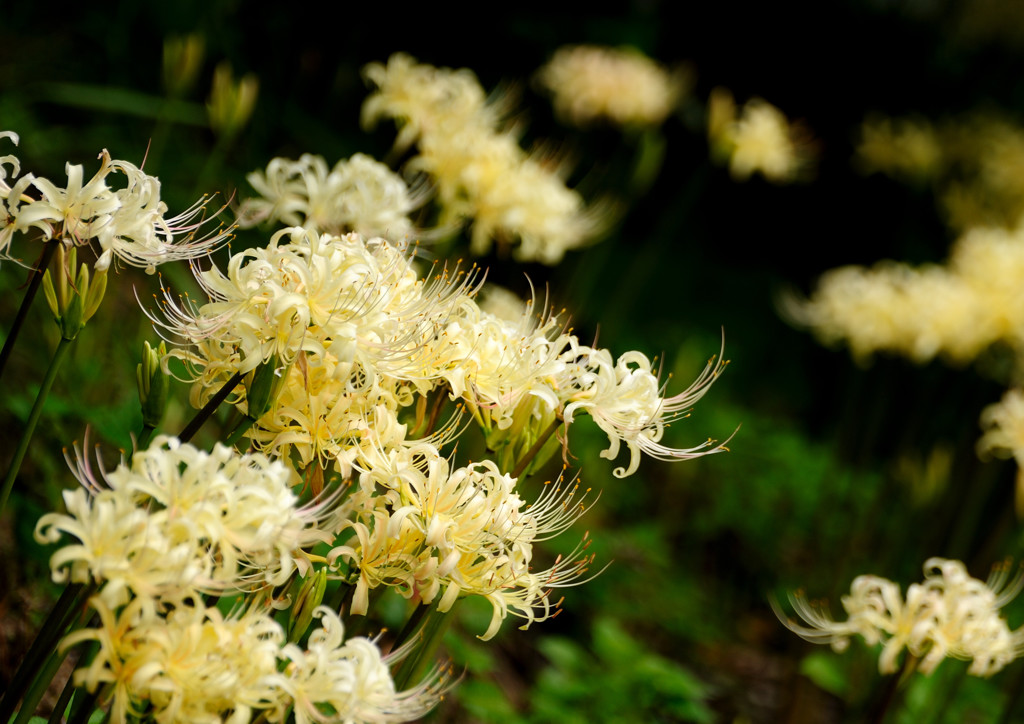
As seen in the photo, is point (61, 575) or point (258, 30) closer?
point (61, 575)

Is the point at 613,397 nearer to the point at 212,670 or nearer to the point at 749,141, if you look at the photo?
the point at 212,670

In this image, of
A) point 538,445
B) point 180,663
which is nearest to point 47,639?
point 180,663

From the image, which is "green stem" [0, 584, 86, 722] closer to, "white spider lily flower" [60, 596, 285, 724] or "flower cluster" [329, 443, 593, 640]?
"white spider lily flower" [60, 596, 285, 724]

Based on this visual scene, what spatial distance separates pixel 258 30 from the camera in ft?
15.7

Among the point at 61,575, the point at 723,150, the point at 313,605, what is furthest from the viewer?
the point at 723,150

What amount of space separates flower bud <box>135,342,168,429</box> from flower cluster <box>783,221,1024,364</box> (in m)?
2.40

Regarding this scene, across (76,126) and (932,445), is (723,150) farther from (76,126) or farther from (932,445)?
(76,126)

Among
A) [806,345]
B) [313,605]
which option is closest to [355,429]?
[313,605]

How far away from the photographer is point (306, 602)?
3.30ft

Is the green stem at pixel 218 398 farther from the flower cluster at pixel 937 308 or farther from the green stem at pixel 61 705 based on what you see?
the flower cluster at pixel 937 308

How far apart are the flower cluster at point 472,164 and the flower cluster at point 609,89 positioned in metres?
1.08

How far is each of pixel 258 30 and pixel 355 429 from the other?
429cm

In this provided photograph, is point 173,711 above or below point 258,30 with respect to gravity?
below

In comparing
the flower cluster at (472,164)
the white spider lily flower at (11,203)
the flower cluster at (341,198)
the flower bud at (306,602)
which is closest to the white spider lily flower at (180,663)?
the flower bud at (306,602)
